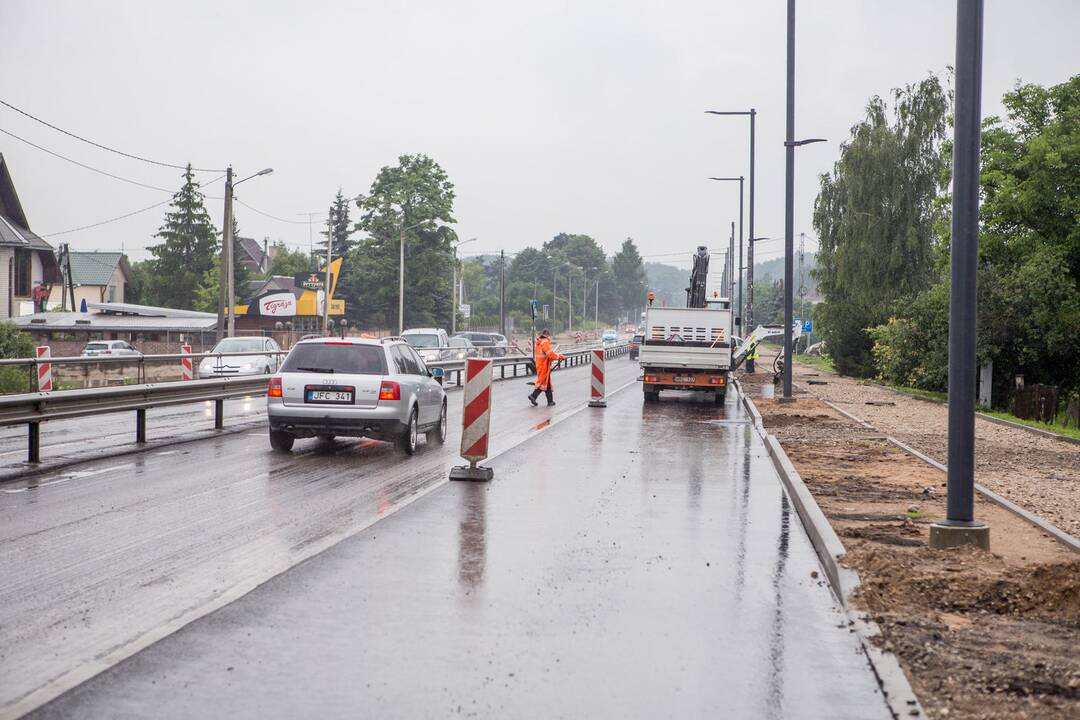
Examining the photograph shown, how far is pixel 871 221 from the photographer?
4741 cm

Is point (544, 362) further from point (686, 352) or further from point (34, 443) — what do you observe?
point (34, 443)

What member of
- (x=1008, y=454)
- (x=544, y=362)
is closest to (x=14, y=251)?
(x=544, y=362)

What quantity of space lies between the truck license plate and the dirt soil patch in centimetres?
606

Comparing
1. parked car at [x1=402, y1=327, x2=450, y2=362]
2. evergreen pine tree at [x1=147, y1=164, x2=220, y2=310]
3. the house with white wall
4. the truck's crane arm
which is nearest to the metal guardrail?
parked car at [x1=402, y1=327, x2=450, y2=362]

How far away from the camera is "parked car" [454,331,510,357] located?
52.7 m

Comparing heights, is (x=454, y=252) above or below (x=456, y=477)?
above

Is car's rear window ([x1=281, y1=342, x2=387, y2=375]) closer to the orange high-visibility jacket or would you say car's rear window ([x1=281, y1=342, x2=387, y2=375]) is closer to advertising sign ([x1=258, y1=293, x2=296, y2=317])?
the orange high-visibility jacket

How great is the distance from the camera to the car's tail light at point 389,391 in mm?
15281

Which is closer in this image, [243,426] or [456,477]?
[456,477]

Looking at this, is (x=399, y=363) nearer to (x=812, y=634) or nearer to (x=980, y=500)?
(x=980, y=500)

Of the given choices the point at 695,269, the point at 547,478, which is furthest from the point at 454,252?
the point at 547,478

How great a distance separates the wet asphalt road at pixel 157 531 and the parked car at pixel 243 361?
1570 centimetres

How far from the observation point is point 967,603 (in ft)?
23.0

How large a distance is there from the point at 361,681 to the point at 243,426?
14.9 m
